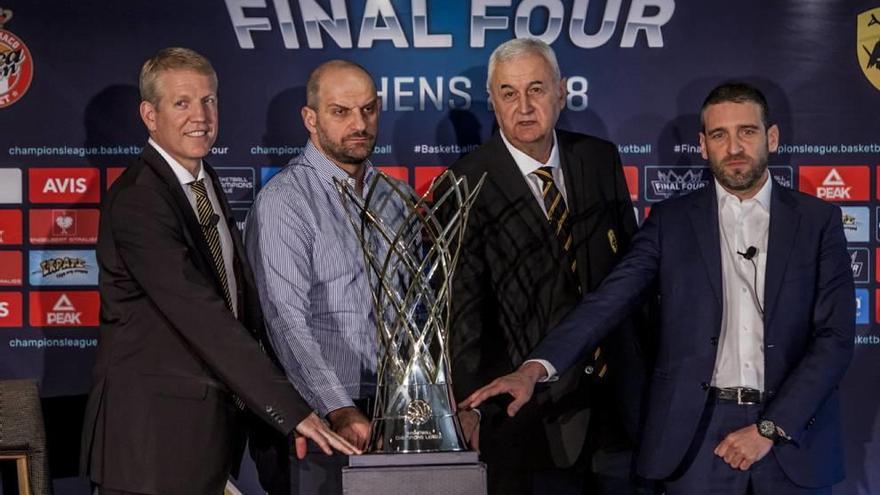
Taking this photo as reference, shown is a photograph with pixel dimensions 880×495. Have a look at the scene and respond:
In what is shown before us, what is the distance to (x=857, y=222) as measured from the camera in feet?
15.1

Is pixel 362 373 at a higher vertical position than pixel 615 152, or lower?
lower

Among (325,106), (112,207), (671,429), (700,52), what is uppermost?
(700,52)

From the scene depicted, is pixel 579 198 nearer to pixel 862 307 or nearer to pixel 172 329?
pixel 172 329

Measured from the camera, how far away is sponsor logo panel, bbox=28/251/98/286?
4.62 meters

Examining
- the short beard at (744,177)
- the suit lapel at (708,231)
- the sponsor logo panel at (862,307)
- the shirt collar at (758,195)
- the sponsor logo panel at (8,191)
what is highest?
the sponsor logo panel at (8,191)

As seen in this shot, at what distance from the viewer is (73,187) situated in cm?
462

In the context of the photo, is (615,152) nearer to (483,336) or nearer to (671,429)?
(483,336)

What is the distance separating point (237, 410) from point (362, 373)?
14.5 inches

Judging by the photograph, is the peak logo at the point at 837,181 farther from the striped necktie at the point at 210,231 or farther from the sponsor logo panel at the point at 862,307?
the striped necktie at the point at 210,231

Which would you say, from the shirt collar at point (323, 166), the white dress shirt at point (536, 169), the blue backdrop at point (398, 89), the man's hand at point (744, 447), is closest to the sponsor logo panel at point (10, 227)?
the blue backdrop at point (398, 89)

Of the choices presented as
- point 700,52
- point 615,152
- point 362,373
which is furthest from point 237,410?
point 700,52

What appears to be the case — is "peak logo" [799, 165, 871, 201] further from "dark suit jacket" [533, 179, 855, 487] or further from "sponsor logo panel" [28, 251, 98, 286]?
"sponsor logo panel" [28, 251, 98, 286]

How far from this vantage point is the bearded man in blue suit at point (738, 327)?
325cm

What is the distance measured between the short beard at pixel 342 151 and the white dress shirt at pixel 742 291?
106cm
